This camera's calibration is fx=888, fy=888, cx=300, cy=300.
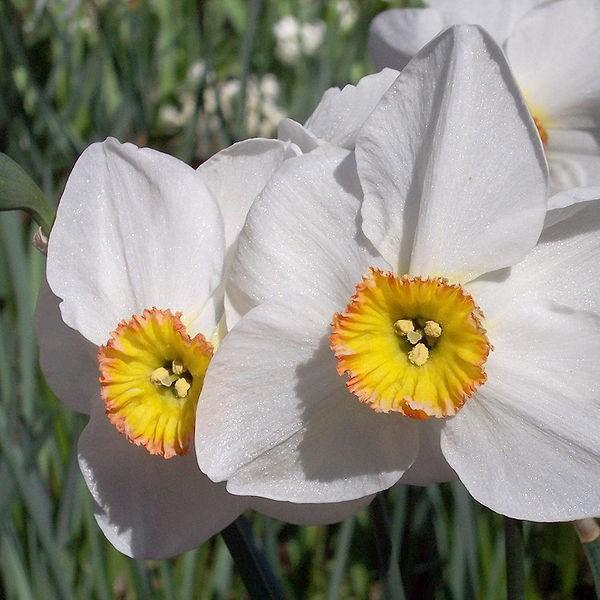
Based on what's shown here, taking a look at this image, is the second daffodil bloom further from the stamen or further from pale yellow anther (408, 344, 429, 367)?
the stamen

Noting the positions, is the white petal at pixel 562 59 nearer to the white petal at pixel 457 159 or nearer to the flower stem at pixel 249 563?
the white petal at pixel 457 159

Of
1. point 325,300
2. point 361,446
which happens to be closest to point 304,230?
point 325,300

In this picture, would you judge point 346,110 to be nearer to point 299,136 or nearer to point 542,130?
point 299,136

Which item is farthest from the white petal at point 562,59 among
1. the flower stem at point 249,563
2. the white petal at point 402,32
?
the flower stem at point 249,563

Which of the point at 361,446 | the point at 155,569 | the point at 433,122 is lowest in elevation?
the point at 155,569

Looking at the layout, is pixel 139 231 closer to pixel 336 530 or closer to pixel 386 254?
pixel 386 254

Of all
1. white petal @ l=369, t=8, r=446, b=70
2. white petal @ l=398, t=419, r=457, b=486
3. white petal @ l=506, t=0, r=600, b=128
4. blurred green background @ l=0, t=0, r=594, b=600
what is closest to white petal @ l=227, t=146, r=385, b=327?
white petal @ l=398, t=419, r=457, b=486
